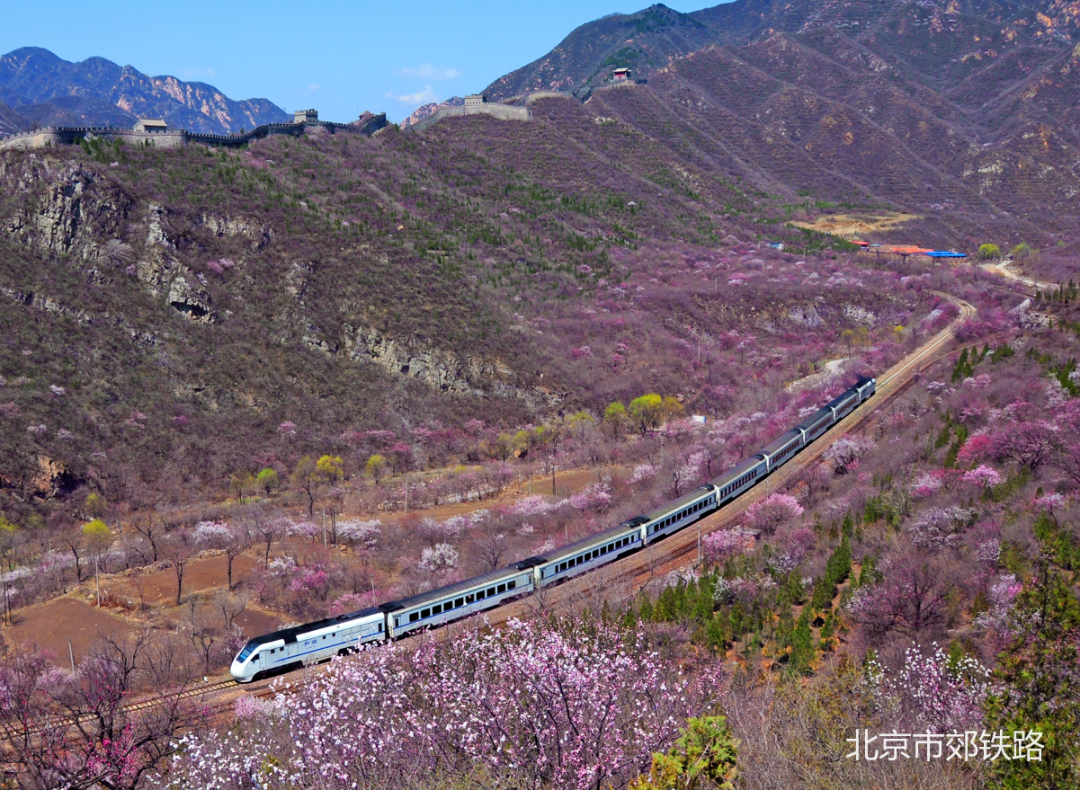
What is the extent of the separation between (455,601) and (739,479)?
810 inches

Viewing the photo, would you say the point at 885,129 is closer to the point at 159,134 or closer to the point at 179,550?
the point at 159,134

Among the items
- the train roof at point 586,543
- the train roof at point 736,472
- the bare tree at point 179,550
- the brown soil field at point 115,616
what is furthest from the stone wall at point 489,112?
the train roof at point 586,543

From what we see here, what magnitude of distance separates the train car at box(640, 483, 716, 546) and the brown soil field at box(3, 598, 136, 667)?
79.1 feet

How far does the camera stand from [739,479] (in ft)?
143

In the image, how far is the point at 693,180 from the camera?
125m

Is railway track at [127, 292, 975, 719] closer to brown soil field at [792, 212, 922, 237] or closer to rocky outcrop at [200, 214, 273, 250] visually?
rocky outcrop at [200, 214, 273, 250]

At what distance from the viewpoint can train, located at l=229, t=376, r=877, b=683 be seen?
86.7 ft

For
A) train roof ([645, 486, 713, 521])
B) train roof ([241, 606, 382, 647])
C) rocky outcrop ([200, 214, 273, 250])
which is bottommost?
train roof ([645, 486, 713, 521])

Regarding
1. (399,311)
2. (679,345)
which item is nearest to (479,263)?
(399,311)

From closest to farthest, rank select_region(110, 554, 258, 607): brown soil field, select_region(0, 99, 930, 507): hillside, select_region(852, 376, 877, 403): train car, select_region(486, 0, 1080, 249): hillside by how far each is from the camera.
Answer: select_region(110, 554, 258, 607): brown soil field < select_region(0, 99, 930, 507): hillside < select_region(852, 376, 877, 403): train car < select_region(486, 0, 1080, 249): hillside

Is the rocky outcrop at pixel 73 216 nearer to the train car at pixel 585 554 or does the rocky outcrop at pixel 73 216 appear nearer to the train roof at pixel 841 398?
the train car at pixel 585 554

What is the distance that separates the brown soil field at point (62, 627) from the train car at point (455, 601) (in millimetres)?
12972

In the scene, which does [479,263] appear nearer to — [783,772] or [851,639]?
[851,639]

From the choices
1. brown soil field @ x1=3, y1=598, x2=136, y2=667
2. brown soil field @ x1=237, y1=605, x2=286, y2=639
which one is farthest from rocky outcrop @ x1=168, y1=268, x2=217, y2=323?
brown soil field @ x1=237, y1=605, x2=286, y2=639
